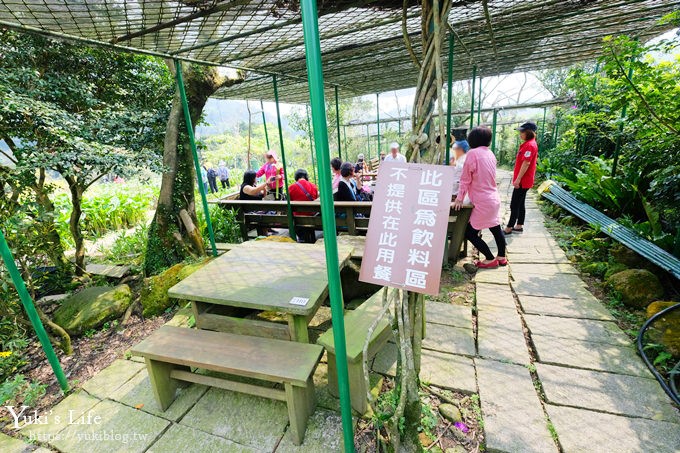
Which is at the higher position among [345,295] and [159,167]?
[159,167]

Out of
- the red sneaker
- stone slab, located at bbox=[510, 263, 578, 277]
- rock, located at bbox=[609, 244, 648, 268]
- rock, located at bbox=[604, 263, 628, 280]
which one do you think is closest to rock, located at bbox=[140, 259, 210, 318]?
the red sneaker

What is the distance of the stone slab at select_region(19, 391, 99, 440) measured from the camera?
191 cm

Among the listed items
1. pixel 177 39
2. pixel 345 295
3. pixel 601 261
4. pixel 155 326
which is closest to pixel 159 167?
pixel 177 39

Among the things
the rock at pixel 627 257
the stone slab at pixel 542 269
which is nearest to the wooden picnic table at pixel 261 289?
the stone slab at pixel 542 269

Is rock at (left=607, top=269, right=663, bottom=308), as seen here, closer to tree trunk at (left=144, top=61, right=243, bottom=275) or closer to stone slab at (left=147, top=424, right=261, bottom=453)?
stone slab at (left=147, top=424, right=261, bottom=453)

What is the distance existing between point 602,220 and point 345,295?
343 cm

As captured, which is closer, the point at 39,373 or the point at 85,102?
the point at 39,373

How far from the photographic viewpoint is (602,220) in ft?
12.9

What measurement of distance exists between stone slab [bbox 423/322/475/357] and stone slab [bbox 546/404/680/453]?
24.8 inches

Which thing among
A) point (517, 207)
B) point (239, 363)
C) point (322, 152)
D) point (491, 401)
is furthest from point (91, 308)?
point (517, 207)

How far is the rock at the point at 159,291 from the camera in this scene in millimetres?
3150

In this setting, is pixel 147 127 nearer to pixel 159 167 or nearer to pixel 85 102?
pixel 85 102

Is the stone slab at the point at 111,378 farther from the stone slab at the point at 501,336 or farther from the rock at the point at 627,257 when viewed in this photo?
the rock at the point at 627,257

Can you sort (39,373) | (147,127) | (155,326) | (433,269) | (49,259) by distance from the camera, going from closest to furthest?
(433,269) → (39,373) → (155,326) → (49,259) → (147,127)
